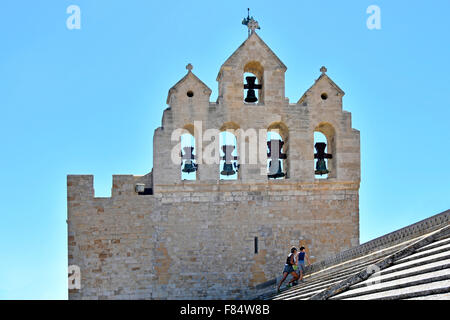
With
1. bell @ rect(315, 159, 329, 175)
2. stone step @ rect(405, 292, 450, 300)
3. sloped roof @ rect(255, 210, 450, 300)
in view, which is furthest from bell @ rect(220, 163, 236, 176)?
stone step @ rect(405, 292, 450, 300)

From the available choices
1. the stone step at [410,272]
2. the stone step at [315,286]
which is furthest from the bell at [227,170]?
the stone step at [410,272]

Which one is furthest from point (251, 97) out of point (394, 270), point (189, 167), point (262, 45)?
point (394, 270)

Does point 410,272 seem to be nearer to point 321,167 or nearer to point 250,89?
point 321,167

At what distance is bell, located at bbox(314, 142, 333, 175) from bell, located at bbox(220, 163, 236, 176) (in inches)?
93.1

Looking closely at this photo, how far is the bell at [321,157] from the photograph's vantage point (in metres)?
22.4

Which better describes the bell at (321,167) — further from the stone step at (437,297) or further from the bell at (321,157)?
the stone step at (437,297)

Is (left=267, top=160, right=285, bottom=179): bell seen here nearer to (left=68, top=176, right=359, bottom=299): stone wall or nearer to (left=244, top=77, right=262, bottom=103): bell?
(left=68, top=176, right=359, bottom=299): stone wall

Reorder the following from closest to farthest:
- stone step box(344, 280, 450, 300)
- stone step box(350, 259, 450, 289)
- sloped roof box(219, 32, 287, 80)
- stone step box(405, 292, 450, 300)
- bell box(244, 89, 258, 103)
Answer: stone step box(405, 292, 450, 300) < stone step box(344, 280, 450, 300) < stone step box(350, 259, 450, 289) < sloped roof box(219, 32, 287, 80) < bell box(244, 89, 258, 103)

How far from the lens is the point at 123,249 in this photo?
21.1 metres

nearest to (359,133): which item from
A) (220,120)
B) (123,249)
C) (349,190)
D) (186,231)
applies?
(349,190)

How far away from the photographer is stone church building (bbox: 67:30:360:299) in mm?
21078

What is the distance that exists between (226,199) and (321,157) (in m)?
2.93

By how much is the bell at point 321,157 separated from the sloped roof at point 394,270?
202 inches

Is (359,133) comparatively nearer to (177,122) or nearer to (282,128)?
(282,128)
